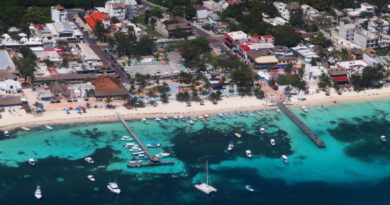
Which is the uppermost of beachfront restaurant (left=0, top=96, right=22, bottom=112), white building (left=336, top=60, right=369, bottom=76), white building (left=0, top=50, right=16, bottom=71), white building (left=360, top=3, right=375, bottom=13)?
white building (left=360, top=3, right=375, bottom=13)

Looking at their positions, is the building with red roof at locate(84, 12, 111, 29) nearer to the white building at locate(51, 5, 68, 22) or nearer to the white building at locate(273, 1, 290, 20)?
the white building at locate(51, 5, 68, 22)

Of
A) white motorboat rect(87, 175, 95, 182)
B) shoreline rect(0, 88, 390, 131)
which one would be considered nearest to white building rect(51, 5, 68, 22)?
shoreline rect(0, 88, 390, 131)

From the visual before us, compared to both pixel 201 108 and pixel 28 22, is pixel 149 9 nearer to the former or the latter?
pixel 28 22

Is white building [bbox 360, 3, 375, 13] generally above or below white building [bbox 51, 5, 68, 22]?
above

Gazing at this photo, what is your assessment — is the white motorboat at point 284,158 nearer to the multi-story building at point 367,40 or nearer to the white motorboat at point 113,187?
the white motorboat at point 113,187

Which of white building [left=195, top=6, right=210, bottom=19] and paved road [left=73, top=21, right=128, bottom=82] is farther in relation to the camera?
white building [left=195, top=6, right=210, bottom=19]

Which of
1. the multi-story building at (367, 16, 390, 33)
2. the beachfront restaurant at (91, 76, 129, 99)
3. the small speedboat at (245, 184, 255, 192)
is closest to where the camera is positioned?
the small speedboat at (245, 184, 255, 192)

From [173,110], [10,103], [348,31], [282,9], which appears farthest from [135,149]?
[282,9]
